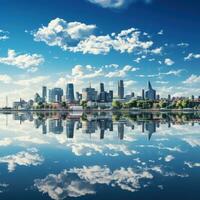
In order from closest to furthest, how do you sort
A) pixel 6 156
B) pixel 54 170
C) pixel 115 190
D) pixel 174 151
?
pixel 115 190 < pixel 54 170 < pixel 6 156 < pixel 174 151

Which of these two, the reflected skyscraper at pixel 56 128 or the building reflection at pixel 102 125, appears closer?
the building reflection at pixel 102 125

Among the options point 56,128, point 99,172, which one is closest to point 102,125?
point 56,128

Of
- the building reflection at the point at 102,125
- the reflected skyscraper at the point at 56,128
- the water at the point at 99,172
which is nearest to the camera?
the water at the point at 99,172

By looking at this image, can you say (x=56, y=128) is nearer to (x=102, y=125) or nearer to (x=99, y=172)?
(x=102, y=125)

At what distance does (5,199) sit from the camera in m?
14.6

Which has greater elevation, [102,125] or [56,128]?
[56,128]

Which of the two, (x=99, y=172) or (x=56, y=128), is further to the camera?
(x=56, y=128)

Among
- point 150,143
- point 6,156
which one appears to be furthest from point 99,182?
point 150,143

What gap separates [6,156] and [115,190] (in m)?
12.2

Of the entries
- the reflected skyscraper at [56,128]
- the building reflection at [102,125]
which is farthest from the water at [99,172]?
the reflected skyscraper at [56,128]

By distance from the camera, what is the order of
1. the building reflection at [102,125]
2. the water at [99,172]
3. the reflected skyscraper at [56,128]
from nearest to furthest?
the water at [99,172] < the building reflection at [102,125] < the reflected skyscraper at [56,128]

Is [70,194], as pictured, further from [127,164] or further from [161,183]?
[127,164]

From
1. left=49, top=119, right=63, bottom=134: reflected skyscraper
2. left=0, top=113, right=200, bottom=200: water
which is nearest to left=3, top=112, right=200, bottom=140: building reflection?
left=49, top=119, right=63, bottom=134: reflected skyscraper

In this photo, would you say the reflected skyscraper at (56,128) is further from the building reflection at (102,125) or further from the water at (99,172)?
the water at (99,172)
